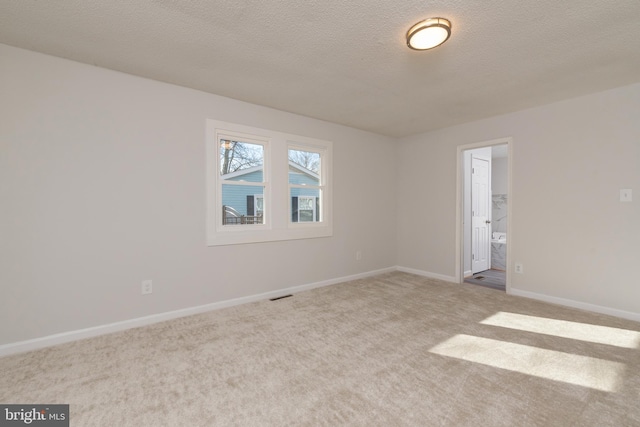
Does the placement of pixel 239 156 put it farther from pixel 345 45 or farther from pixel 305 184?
pixel 345 45

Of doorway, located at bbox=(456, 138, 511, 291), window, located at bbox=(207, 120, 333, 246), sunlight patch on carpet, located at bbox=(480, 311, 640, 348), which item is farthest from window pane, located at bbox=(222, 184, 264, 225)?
doorway, located at bbox=(456, 138, 511, 291)

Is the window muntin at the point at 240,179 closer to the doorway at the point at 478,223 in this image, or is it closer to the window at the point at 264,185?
the window at the point at 264,185

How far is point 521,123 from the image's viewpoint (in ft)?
12.2

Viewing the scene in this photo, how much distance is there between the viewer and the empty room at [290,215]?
1778 millimetres

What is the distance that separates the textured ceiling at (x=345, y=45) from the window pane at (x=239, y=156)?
0.59 metres

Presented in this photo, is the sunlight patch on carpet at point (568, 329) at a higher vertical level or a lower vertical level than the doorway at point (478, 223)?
lower

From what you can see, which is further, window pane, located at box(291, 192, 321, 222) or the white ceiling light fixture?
window pane, located at box(291, 192, 321, 222)

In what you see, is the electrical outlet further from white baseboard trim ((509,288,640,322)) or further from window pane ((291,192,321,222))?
white baseboard trim ((509,288,640,322))

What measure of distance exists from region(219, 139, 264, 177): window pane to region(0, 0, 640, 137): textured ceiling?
59cm

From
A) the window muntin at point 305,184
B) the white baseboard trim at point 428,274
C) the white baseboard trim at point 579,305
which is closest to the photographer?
the white baseboard trim at point 579,305

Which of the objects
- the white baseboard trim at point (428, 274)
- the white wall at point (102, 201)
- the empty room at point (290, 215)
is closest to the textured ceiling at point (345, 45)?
the empty room at point (290, 215)

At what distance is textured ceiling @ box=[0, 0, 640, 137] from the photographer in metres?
1.82

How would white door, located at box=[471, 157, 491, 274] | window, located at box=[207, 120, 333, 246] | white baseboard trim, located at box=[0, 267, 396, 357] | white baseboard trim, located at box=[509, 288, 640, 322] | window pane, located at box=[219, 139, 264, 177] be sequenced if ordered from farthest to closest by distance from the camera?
1. white door, located at box=[471, 157, 491, 274]
2. window pane, located at box=[219, 139, 264, 177]
3. window, located at box=[207, 120, 333, 246]
4. white baseboard trim, located at box=[509, 288, 640, 322]
5. white baseboard trim, located at box=[0, 267, 396, 357]

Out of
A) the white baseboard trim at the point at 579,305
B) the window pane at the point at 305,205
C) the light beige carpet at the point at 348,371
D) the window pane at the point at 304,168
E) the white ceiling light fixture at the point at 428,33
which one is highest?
the white ceiling light fixture at the point at 428,33
